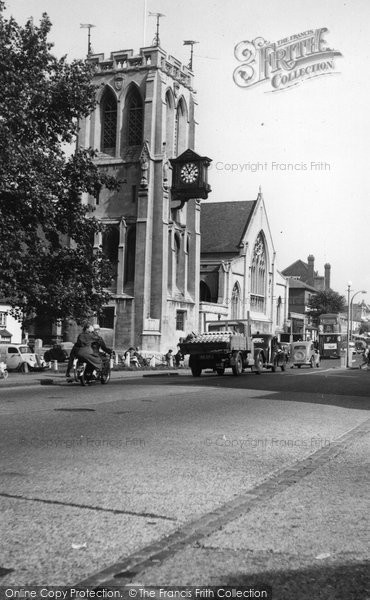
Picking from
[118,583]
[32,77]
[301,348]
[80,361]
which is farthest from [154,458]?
[301,348]

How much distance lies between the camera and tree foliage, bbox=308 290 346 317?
103 m

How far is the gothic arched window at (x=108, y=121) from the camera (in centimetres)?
5197

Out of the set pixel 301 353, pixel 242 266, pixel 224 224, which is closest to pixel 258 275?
pixel 242 266

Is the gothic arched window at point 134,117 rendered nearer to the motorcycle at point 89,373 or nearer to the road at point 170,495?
the motorcycle at point 89,373

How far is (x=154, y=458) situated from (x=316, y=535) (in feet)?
9.47

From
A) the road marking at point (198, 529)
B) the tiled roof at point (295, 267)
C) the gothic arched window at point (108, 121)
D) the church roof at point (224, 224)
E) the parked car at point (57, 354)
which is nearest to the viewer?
the road marking at point (198, 529)

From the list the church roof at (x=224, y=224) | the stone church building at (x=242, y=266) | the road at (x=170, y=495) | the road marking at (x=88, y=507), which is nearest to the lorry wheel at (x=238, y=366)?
the road at (x=170, y=495)

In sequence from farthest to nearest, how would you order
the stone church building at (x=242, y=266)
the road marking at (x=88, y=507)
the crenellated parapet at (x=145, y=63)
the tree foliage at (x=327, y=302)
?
the tree foliage at (x=327, y=302) < the stone church building at (x=242, y=266) < the crenellated parapet at (x=145, y=63) < the road marking at (x=88, y=507)

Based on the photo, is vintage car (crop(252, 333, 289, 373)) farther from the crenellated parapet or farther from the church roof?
the church roof

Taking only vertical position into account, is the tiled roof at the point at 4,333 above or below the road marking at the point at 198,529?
above

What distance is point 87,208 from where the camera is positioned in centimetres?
2578

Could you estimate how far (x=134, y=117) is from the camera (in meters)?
51.2

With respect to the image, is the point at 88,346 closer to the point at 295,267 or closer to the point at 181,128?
the point at 181,128

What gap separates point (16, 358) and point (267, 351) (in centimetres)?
1231
